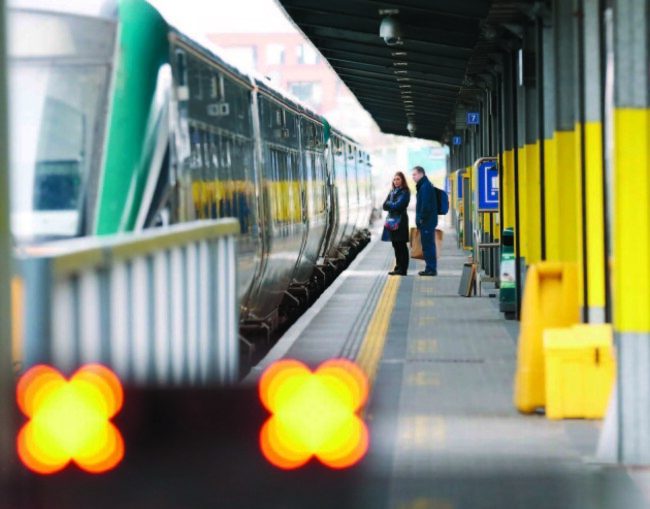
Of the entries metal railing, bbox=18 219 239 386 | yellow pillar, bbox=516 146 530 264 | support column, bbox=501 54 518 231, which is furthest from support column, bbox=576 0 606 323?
support column, bbox=501 54 518 231

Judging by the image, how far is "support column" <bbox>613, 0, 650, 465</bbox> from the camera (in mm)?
6918

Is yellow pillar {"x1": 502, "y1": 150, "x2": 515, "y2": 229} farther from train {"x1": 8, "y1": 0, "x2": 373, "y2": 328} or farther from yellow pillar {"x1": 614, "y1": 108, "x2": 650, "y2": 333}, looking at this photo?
yellow pillar {"x1": 614, "y1": 108, "x2": 650, "y2": 333}

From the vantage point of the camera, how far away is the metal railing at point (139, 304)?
11.3 ft

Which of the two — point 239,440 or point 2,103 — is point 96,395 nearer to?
point 239,440

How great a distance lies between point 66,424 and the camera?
3246 millimetres

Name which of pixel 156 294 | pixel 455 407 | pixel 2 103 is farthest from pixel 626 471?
pixel 2 103

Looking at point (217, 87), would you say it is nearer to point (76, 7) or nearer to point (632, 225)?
point (76, 7)

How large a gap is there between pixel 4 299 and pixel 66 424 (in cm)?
104

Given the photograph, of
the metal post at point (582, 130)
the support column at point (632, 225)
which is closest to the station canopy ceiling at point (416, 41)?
the metal post at point (582, 130)

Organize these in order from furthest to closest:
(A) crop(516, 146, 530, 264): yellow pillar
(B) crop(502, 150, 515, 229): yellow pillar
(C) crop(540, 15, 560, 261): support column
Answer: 1. (B) crop(502, 150, 515, 229): yellow pillar
2. (A) crop(516, 146, 530, 264): yellow pillar
3. (C) crop(540, 15, 560, 261): support column

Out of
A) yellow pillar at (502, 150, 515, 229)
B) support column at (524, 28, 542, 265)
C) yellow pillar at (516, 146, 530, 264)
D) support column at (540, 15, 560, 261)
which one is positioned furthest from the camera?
yellow pillar at (502, 150, 515, 229)

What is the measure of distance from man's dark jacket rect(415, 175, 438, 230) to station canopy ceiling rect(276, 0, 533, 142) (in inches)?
64.9

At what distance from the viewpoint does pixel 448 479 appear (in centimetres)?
672

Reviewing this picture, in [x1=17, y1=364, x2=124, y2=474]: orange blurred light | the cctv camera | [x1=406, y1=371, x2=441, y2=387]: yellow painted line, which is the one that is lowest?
[x1=406, y1=371, x2=441, y2=387]: yellow painted line
